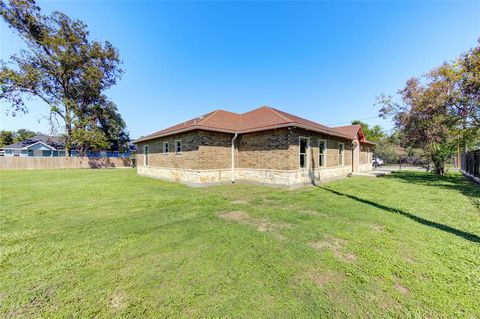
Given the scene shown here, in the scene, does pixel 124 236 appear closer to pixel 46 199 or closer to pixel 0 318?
pixel 0 318

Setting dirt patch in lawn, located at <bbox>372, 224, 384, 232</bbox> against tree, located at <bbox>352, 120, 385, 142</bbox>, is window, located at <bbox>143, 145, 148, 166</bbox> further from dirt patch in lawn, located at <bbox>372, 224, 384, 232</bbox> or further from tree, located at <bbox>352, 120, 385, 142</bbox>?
tree, located at <bbox>352, 120, 385, 142</bbox>

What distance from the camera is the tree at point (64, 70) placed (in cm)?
2236

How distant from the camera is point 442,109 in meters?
12.0

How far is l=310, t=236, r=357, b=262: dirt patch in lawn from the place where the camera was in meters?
3.26

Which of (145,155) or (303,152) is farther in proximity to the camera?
(145,155)

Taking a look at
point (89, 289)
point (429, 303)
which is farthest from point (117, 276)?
point (429, 303)

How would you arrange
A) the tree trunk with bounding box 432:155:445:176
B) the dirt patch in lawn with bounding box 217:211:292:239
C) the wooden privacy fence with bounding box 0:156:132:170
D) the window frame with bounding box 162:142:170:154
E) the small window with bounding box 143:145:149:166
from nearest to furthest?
the dirt patch in lawn with bounding box 217:211:292:239 → the window frame with bounding box 162:142:170:154 → the tree trunk with bounding box 432:155:445:176 → the small window with bounding box 143:145:149:166 → the wooden privacy fence with bounding box 0:156:132:170

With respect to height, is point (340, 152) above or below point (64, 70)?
below

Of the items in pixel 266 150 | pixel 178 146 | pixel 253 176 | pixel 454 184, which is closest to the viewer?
pixel 266 150

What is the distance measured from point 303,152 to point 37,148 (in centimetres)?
4855

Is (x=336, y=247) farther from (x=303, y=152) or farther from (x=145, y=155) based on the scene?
(x=145, y=155)

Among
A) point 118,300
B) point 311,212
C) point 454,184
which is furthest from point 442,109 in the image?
point 118,300

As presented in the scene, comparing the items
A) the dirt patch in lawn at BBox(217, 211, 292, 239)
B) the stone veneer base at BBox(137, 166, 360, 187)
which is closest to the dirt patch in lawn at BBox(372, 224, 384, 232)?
the dirt patch in lawn at BBox(217, 211, 292, 239)

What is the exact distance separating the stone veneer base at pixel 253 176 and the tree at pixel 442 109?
24.6ft
